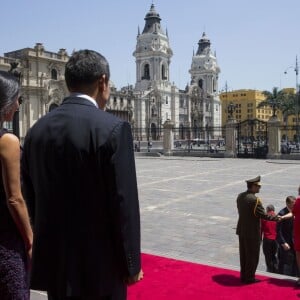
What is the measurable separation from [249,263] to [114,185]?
362 cm

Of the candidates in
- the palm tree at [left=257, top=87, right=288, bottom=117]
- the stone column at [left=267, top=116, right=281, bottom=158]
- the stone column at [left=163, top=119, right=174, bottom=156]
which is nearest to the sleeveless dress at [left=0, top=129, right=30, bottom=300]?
the stone column at [left=267, top=116, right=281, bottom=158]

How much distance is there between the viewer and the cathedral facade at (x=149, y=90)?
5691 cm

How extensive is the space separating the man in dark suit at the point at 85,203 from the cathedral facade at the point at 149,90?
49263 millimetres

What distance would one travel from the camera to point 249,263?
17.0ft

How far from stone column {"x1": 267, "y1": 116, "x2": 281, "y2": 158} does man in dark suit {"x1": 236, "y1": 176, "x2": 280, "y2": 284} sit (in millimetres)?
28307

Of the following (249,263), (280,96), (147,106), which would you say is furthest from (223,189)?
(147,106)

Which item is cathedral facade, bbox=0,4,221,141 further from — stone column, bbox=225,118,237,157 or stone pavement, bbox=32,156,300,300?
stone pavement, bbox=32,156,300,300

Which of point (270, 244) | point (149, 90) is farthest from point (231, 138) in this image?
point (149, 90)

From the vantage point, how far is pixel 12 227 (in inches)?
96.2

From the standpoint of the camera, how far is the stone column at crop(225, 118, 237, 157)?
34.8 m

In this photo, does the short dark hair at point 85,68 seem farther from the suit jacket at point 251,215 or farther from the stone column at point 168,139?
the stone column at point 168,139

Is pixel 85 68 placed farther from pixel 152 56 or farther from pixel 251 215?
pixel 152 56

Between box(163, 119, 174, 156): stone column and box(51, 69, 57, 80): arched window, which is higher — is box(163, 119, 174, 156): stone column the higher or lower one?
the lower one

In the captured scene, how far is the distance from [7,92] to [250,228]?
3549 mm
